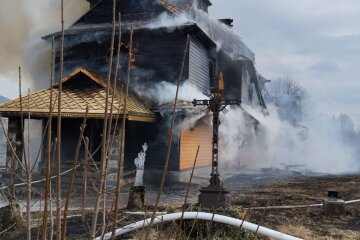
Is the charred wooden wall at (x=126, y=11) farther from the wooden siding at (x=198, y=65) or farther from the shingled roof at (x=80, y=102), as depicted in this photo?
the shingled roof at (x=80, y=102)

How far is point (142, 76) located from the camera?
16.8 meters

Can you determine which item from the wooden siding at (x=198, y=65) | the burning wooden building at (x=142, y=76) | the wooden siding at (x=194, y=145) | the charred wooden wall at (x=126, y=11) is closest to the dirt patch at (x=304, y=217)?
the wooden siding at (x=194, y=145)

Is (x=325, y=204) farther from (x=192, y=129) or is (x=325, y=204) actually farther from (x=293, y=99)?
(x=293, y=99)

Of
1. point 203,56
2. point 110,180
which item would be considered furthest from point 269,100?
point 110,180

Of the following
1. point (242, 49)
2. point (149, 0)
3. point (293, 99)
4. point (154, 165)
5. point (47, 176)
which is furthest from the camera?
point (293, 99)

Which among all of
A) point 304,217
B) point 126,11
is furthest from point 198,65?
point 304,217

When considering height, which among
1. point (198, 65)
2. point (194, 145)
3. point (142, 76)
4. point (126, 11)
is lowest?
point (194, 145)

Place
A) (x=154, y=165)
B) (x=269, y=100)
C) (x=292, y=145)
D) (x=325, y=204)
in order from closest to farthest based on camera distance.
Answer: (x=325, y=204) → (x=154, y=165) → (x=292, y=145) → (x=269, y=100)

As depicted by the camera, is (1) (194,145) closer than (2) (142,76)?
No

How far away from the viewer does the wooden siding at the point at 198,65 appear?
1680 cm

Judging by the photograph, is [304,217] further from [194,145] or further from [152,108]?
[194,145]

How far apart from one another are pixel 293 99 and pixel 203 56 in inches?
1091

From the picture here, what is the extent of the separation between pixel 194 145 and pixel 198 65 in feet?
12.0

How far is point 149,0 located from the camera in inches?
696
